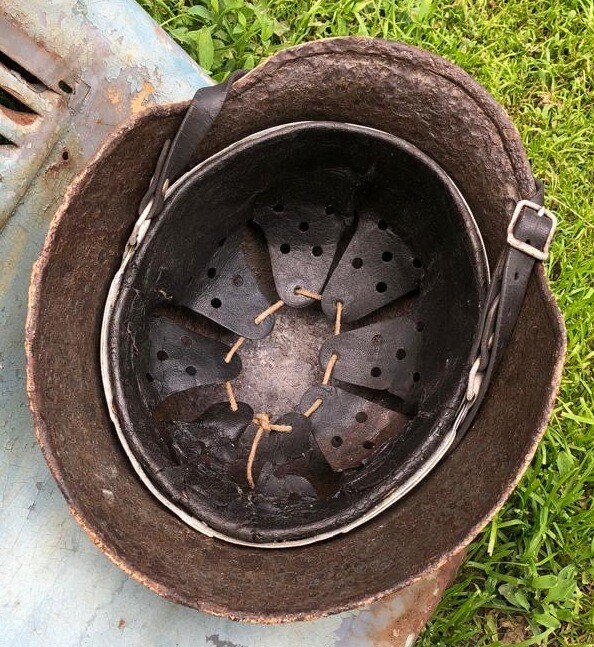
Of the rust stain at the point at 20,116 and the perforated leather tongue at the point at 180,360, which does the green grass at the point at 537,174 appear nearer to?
the rust stain at the point at 20,116

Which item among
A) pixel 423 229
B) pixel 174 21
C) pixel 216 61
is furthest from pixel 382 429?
pixel 174 21

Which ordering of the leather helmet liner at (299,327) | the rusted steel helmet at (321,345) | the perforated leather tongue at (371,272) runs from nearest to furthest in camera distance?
the rusted steel helmet at (321,345) < the leather helmet liner at (299,327) < the perforated leather tongue at (371,272)

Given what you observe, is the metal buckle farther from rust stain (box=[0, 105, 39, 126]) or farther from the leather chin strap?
rust stain (box=[0, 105, 39, 126])

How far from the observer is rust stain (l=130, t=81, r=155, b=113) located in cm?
164

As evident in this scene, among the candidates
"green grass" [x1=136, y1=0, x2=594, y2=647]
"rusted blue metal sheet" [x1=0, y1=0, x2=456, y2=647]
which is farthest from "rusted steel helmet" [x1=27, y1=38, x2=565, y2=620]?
"green grass" [x1=136, y1=0, x2=594, y2=647]

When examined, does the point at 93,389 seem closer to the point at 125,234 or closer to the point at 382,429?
the point at 125,234

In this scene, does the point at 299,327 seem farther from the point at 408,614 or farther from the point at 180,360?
the point at 408,614

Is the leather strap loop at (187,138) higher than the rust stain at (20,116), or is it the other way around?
the leather strap loop at (187,138)

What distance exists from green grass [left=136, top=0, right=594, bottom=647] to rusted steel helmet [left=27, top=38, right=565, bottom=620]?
18.4 inches

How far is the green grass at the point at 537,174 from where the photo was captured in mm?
1846

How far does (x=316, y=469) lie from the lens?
171 centimetres

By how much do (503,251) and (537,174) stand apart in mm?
711

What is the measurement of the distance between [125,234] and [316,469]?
26.1 inches

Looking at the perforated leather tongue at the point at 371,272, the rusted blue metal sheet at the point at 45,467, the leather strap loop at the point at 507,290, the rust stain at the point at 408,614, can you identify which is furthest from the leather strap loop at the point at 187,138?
the rust stain at the point at 408,614
